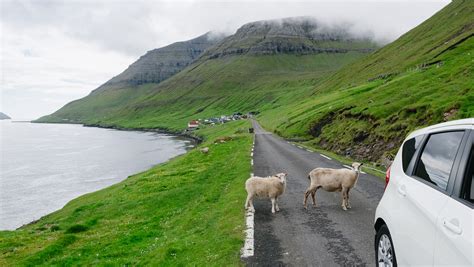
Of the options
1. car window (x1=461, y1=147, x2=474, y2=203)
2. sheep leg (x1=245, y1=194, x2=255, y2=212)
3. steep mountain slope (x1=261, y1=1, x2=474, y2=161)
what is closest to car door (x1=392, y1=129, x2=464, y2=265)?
car window (x1=461, y1=147, x2=474, y2=203)

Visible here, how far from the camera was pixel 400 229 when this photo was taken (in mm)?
6820

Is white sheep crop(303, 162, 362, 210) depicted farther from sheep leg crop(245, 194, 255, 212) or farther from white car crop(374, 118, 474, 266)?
white car crop(374, 118, 474, 266)

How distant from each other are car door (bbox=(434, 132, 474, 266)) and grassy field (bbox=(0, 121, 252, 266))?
6354 millimetres

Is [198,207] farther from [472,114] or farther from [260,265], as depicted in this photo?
[472,114]

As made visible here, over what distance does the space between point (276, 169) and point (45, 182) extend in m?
51.1

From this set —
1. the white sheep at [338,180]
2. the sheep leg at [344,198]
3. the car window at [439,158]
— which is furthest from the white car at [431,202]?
the white sheep at [338,180]

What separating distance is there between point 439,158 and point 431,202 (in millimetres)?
801

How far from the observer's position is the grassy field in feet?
43.4

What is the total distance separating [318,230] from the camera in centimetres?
1305

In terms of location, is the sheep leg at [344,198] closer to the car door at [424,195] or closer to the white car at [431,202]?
the white car at [431,202]

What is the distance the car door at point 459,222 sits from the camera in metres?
4.72

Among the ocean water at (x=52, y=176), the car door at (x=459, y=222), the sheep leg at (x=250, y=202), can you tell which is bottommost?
the ocean water at (x=52, y=176)

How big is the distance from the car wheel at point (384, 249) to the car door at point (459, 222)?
6.49 feet

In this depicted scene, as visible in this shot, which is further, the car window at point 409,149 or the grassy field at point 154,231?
the grassy field at point 154,231
